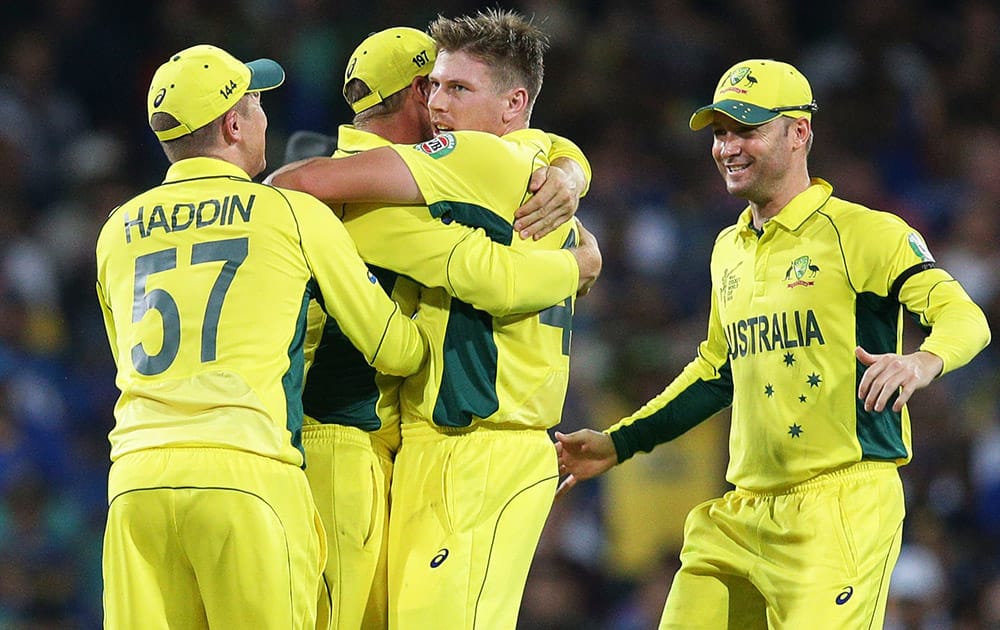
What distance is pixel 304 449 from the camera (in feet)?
14.6

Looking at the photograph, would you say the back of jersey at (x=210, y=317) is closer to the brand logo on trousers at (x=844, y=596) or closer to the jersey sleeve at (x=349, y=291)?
the jersey sleeve at (x=349, y=291)

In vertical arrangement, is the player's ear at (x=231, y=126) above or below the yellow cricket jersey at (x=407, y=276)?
above

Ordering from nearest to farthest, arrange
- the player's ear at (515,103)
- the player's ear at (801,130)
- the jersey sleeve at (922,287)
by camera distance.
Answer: the jersey sleeve at (922,287) → the player's ear at (515,103) → the player's ear at (801,130)

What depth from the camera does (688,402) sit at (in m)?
5.48

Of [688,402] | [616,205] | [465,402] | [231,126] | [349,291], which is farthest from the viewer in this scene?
[616,205]

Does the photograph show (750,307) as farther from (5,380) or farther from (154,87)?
(5,380)

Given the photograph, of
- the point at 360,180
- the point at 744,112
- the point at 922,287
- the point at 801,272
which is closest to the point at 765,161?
the point at 744,112

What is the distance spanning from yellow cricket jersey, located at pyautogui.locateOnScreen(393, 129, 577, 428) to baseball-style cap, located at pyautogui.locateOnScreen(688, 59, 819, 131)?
0.85m

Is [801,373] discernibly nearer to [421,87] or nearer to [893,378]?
[893,378]

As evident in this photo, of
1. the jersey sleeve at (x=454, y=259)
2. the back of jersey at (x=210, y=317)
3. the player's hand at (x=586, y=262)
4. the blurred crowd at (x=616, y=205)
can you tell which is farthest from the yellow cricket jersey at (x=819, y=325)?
the blurred crowd at (x=616, y=205)

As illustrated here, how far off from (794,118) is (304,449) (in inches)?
80.3

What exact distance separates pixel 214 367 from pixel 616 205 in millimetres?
6391

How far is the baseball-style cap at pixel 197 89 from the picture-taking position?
13.9 ft

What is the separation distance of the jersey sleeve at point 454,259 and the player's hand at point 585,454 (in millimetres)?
1146
